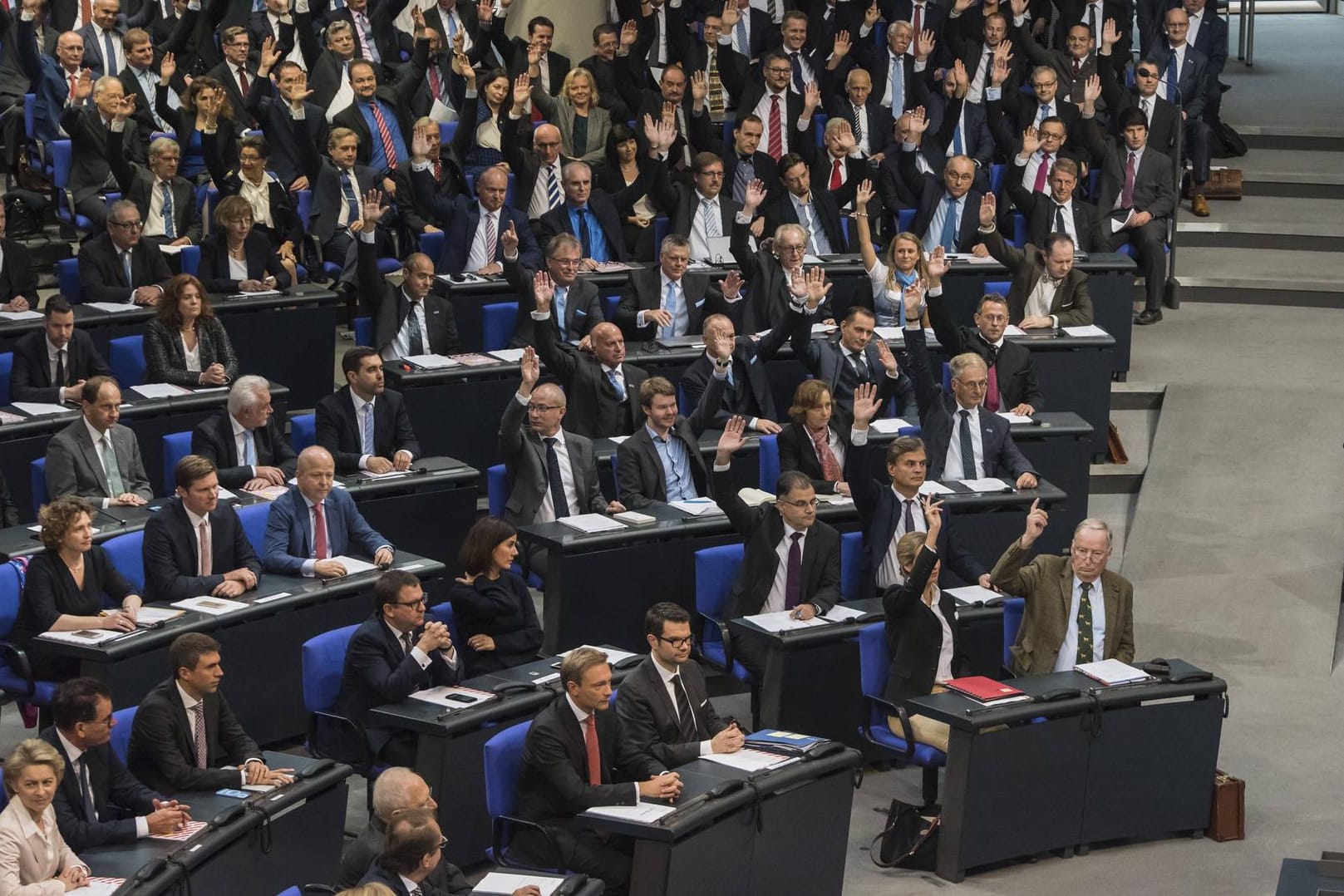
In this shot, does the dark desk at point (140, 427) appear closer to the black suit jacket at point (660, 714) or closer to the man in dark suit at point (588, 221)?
the man in dark suit at point (588, 221)

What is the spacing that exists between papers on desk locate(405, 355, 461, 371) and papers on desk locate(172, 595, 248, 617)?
229 cm

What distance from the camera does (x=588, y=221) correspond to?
34.7 feet

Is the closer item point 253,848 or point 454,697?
point 253,848

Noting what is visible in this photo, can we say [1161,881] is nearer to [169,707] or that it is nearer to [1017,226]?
[169,707]

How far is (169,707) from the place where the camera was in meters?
5.84

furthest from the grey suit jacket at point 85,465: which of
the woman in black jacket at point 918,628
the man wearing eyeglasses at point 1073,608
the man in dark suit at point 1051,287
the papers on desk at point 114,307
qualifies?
the man in dark suit at point 1051,287

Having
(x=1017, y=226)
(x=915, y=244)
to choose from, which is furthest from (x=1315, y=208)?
(x=915, y=244)

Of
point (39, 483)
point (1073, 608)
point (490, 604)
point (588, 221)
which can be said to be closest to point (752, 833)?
point (490, 604)

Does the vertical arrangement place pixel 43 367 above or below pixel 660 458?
above

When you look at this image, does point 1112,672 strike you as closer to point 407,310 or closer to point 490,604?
point 490,604

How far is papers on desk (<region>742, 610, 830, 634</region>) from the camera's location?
281 inches

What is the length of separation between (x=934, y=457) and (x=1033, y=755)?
2.19m

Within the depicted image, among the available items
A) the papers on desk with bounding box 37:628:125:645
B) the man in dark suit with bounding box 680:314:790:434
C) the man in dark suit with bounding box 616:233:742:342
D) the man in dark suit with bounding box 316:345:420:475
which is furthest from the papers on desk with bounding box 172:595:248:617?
the man in dark suit with bounding box 616:233:742:342

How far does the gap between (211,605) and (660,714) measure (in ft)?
5.61
